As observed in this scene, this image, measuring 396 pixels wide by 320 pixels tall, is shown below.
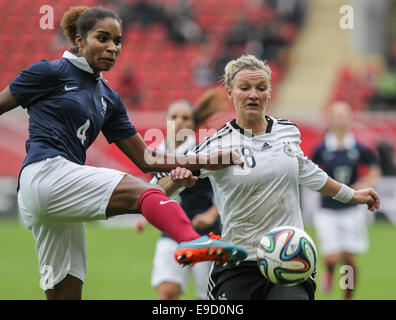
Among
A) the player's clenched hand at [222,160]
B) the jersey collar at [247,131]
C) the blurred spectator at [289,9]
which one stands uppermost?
the blurred spectator at [289,9]

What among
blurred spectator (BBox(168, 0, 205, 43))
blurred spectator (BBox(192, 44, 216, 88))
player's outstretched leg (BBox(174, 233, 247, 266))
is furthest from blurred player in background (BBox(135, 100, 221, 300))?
blurred spectator (BBox(168, 0, 205, 43))

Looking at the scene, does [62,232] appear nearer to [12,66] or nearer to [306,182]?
[306,182]

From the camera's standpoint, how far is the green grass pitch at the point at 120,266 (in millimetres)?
8375

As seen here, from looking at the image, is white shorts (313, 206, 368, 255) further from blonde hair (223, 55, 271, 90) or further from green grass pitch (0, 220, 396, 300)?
blonde hair (223, 55, 271, 90)

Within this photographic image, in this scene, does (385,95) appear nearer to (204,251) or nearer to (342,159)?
(342,159)

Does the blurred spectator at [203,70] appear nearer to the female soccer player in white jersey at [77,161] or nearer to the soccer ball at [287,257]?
the female soccer player in white jersey at [77,161]

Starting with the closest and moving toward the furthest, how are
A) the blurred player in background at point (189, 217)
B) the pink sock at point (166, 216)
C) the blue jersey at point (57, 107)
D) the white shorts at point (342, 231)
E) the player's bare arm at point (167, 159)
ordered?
the pink sock at point (166, 216) < the blue jersey at point (57, 107) < the player's bare arm at point (167, 159) < the blurred player in background at point (189, 217) < the white shorts at point (342, 231)

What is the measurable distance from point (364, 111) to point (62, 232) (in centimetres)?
1334

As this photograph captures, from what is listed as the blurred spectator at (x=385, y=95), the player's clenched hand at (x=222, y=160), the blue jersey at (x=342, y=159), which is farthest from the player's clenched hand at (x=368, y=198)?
the blurred spectator at (x=385, y=95)

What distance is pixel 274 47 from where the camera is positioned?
19.0 metres

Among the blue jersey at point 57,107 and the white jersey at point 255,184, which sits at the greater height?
the blue jersey at point 57,107

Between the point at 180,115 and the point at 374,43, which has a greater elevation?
the point at 374,43

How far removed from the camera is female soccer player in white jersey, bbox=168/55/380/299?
4.39 meters
